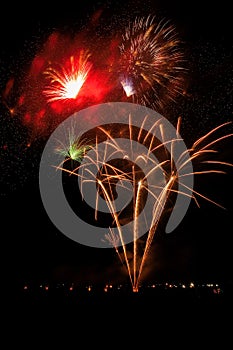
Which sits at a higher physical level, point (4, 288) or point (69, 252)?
point (69, 252)

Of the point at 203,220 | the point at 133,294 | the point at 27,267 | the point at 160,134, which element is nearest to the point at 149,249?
the point at 203,220

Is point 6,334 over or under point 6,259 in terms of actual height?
under

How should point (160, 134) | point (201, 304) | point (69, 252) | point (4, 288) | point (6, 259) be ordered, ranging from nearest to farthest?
point (201, 304) → point (4, 288) → point (160, 134) → point (6, 259) → point (69, 252)

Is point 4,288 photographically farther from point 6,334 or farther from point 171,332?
point 171,332

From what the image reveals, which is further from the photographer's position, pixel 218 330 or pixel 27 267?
pixel 27 267

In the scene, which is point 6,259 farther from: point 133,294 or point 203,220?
point 133,294

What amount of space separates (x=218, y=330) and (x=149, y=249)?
36.2 feet

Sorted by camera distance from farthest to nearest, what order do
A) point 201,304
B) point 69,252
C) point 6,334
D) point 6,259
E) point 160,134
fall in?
point 69,252 → point 6,259 → point 160,134 → point 201,304 → point 6,334

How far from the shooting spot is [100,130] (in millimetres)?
8797

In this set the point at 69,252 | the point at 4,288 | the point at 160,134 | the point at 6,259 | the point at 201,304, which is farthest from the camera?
the point at 69,252

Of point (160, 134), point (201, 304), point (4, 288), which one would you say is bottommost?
point (201, 304)

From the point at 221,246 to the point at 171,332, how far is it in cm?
1176

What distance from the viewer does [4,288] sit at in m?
5.22

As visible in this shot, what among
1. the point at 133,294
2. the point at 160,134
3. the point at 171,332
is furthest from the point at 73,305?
the point at 160,134
